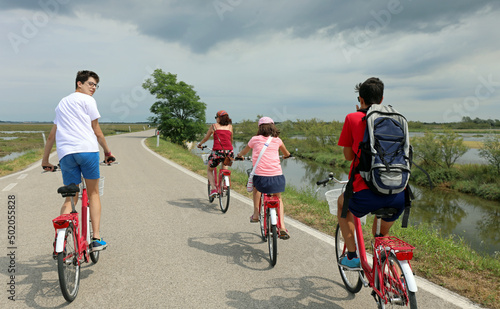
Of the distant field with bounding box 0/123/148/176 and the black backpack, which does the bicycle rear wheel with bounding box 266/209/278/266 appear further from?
the distant field with bounding box 0/123/148/176

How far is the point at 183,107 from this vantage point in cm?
4312

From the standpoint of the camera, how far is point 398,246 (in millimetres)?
2252

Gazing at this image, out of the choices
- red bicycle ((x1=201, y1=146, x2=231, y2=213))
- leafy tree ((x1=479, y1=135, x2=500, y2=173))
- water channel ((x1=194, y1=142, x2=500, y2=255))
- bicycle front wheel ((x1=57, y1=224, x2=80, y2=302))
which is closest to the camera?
bicycle front wheel ((x1=57, y1=224, x2=80, y2=302))

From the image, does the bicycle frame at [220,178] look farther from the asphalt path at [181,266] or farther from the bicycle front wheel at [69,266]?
the bicycle front wheel at [69,266]

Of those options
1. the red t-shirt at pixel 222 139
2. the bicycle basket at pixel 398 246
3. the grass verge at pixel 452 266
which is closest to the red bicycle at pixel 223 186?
the red t-shirt at pixel 222 139

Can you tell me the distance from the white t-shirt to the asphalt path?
1.40 meters

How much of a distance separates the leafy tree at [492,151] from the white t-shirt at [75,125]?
2564cm

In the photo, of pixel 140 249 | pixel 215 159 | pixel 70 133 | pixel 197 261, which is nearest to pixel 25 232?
pixel 140 249

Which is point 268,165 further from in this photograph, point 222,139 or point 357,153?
point 222,139

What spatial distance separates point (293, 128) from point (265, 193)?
50.9m

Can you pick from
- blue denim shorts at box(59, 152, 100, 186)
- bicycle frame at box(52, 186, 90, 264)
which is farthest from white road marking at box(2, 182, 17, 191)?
blue denim shorts at box(59, 152, 100, 186)

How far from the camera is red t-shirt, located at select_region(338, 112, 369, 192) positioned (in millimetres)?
2445

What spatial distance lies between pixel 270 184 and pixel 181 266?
4.87 feet

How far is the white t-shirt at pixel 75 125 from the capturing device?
124 inches
